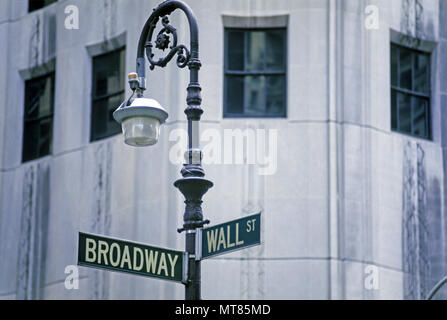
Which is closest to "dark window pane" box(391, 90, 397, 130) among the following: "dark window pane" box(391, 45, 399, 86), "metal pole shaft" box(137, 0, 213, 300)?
Result: "dark window pane" box(391, 45, 399, 86)

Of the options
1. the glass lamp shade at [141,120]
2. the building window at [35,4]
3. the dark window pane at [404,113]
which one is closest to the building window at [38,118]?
the building window at [35,4]

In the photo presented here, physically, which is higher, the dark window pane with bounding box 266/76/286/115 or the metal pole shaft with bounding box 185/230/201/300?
the dark window pane with bounding box 266/76/286/115

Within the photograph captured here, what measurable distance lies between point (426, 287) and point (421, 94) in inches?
160

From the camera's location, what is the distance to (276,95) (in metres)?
22.2

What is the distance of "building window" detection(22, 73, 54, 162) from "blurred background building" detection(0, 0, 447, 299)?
0.49 feet

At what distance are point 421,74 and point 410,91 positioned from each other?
0.52 m

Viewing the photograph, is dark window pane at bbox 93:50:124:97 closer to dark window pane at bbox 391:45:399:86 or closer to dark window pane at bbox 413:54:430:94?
dark window pane at bbox 391:45:399:86

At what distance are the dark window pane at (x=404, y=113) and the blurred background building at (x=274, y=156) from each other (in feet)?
0.15

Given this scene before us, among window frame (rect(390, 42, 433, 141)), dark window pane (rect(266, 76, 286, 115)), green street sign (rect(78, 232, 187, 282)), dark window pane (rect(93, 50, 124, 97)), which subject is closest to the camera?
green street sign (rect(78, 232, 187, 282))

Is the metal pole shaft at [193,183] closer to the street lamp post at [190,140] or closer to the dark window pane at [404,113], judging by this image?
the street lamp post at [190,140]

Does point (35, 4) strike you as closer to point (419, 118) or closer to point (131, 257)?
point (419, 118)

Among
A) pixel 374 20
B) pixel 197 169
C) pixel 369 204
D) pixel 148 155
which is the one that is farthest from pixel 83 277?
pixel 197 169

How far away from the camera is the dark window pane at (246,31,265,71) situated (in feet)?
73.6

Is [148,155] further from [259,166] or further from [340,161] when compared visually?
[340,161]
